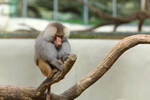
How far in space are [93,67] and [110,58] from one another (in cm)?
273

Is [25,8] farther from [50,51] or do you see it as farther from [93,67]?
[50,51]

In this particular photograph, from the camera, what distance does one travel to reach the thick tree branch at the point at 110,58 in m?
5.48

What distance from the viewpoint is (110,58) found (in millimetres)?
5641

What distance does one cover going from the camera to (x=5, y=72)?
29.1 feet

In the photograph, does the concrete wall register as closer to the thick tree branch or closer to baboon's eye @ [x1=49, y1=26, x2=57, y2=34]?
the thick tree branch

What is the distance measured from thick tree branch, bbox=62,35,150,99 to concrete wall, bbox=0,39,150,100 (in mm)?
1922

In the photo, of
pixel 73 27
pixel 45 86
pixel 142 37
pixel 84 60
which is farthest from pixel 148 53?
pixel 73 27

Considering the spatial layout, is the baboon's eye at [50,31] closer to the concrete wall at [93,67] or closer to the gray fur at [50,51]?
the gray fur at [50,51]

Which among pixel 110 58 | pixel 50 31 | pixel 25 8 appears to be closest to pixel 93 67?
pixel 110 58

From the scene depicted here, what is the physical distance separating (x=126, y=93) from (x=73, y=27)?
1042 cm

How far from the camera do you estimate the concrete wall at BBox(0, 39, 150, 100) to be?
7.71 metres

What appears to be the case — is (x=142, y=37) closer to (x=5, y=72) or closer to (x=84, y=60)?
(x=84, y=60)

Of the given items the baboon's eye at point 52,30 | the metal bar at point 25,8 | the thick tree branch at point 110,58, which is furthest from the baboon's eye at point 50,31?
the metal bar at point 25,8

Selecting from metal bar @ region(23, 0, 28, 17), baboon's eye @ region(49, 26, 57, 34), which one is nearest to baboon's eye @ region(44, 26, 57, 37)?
baboon's eye @ region(49, 26, 57, 34)
